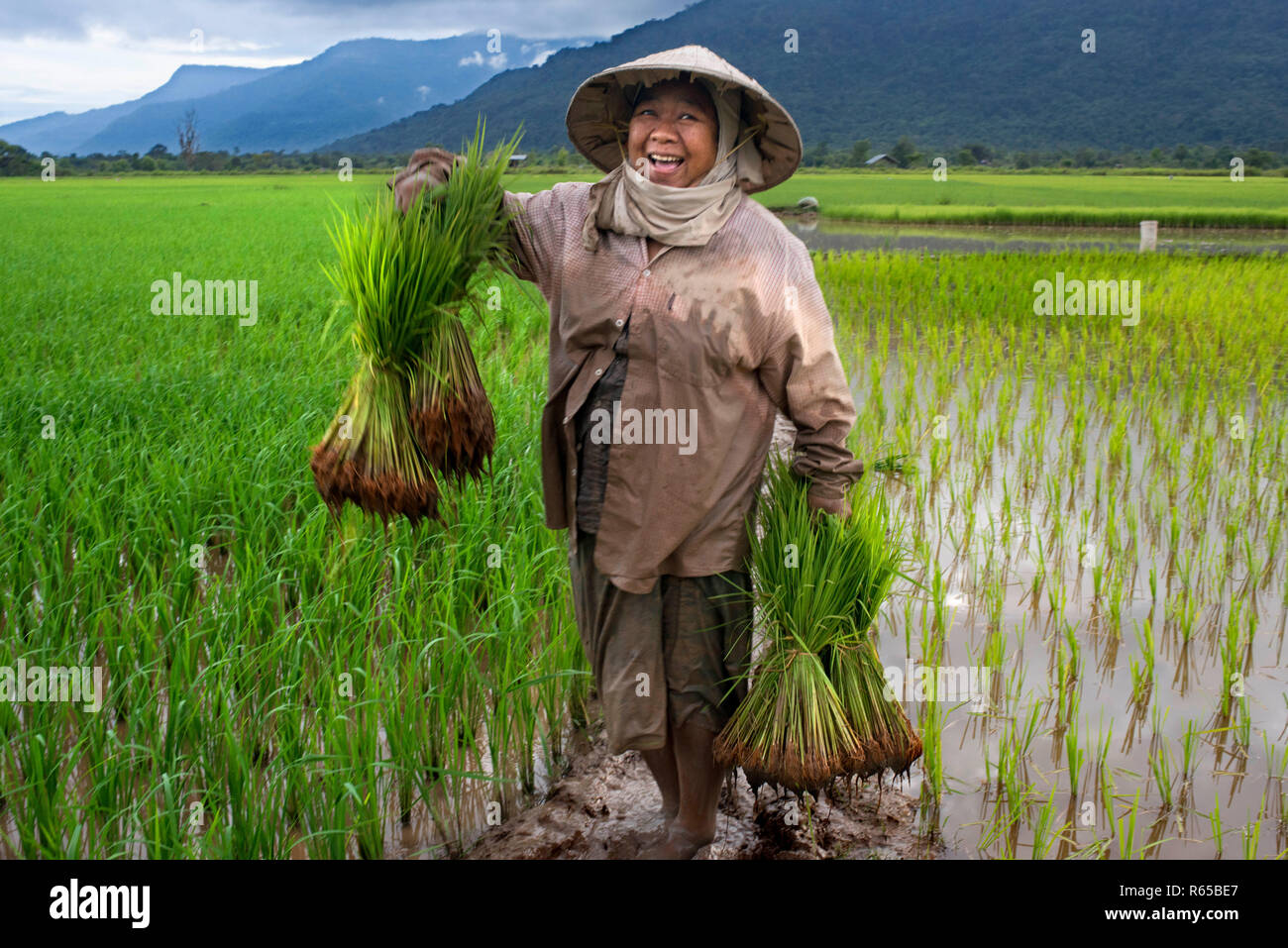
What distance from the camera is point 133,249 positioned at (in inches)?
415

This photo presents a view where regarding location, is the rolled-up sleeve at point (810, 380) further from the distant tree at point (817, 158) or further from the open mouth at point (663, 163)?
the distant tree at point (817, 158)

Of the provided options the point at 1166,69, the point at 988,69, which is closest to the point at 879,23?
the point at 988,69

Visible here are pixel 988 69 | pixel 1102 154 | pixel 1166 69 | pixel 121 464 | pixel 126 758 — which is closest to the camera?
pixel 126 758

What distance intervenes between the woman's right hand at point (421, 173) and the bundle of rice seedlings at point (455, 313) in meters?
0.02

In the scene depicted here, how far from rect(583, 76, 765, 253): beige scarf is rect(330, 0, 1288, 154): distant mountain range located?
246 feet

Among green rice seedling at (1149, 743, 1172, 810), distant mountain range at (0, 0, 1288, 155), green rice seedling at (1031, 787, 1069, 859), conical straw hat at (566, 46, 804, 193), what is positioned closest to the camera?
conical straw hat at (566, 46, 804, 193)

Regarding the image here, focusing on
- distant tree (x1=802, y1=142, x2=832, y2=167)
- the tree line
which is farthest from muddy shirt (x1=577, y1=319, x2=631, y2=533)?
distant tree (x1=802, y1=142, x2=832, y2=167)

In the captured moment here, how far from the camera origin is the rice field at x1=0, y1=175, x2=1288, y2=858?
2061 millimetres

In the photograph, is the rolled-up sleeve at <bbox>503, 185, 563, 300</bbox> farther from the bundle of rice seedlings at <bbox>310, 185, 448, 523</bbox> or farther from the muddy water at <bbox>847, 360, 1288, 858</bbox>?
the muddy water at <bbox>847, 360, 1288, 858</bbox>

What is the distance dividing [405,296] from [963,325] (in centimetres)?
617

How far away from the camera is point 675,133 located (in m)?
1.85

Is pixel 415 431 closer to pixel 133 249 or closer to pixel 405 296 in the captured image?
pixel 405 296

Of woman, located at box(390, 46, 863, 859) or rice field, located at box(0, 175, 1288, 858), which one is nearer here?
woman, located at box(390, 46, 863, 859)

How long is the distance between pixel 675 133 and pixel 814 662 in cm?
102
